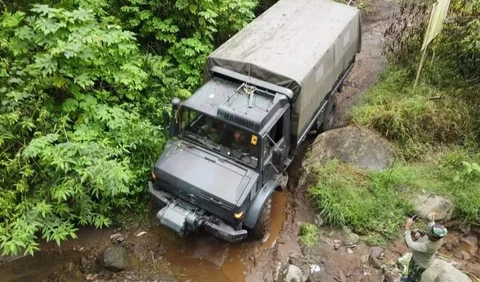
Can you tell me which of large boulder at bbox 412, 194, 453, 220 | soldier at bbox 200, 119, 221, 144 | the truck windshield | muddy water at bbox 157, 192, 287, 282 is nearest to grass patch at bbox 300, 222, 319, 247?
muddy water at bbox 157, 192, 287, 282

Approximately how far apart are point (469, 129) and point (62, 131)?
22.1 feet

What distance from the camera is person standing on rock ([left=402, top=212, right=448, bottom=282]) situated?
14.3ft

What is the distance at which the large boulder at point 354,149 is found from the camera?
7.00 meters

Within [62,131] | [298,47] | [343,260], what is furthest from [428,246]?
[62,131]

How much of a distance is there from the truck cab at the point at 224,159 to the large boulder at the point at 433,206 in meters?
2.29

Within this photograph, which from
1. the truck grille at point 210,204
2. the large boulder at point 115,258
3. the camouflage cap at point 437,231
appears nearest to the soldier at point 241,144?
the truck grille at point 210,204

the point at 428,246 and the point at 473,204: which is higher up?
the point at 428,246

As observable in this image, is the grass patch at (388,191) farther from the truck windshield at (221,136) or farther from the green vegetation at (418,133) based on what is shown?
the truck windshield at (221,136)

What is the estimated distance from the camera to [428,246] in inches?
179

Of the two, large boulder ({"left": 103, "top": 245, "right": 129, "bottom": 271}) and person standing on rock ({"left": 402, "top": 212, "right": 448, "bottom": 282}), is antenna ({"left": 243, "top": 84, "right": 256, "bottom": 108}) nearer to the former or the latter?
person standing on rock ({"left": 402, "top": 212, "right": 448, "bottom": 282})

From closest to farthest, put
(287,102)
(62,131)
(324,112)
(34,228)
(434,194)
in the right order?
(34,228)
(62,131)
(287,102)
(434,194)
(324,112)

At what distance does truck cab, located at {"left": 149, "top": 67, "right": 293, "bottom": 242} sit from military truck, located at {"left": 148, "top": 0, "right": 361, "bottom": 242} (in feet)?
0.04

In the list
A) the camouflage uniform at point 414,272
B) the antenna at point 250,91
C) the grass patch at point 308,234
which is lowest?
the grass patch at point 308,234

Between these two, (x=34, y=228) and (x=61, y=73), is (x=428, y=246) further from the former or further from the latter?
(x=61, y=73)
